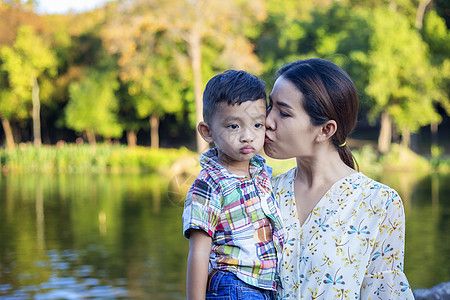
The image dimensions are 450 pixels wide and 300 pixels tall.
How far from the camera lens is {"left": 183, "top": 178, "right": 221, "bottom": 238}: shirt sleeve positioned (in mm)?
1810

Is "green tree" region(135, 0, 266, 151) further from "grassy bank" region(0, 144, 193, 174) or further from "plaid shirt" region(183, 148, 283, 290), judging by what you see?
"plaid shirt" region(183, 148, 283, 290)

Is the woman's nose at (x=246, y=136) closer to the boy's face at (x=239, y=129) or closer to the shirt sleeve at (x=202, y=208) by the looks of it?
the boy's face at (x=239, y=129)

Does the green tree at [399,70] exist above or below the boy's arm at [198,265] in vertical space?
above

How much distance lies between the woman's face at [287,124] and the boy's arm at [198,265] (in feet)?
1.16

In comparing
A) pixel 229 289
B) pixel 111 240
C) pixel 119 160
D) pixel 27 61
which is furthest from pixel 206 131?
pixel 27 61

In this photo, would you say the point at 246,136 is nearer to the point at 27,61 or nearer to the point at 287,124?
the point at 287,124

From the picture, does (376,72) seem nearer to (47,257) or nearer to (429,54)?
(429,54)

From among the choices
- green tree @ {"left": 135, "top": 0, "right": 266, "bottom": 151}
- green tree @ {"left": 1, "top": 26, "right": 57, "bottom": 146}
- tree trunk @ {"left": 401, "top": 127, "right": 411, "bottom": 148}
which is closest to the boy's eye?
green tree @ {"left": 135, "top": 0, "right": 266, "bottom": 151}

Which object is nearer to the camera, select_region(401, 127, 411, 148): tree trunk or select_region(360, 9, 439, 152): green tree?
select_region(360, 9, 439, 152): green tree

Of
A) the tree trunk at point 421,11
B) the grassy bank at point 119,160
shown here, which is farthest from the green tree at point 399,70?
the tree trunk at point 421,11

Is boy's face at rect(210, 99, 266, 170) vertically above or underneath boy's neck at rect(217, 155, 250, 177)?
above

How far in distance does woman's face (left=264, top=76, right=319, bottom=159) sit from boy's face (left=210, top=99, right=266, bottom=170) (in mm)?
66

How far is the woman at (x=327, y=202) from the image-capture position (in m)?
1.84

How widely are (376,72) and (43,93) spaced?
15202 millimetres
